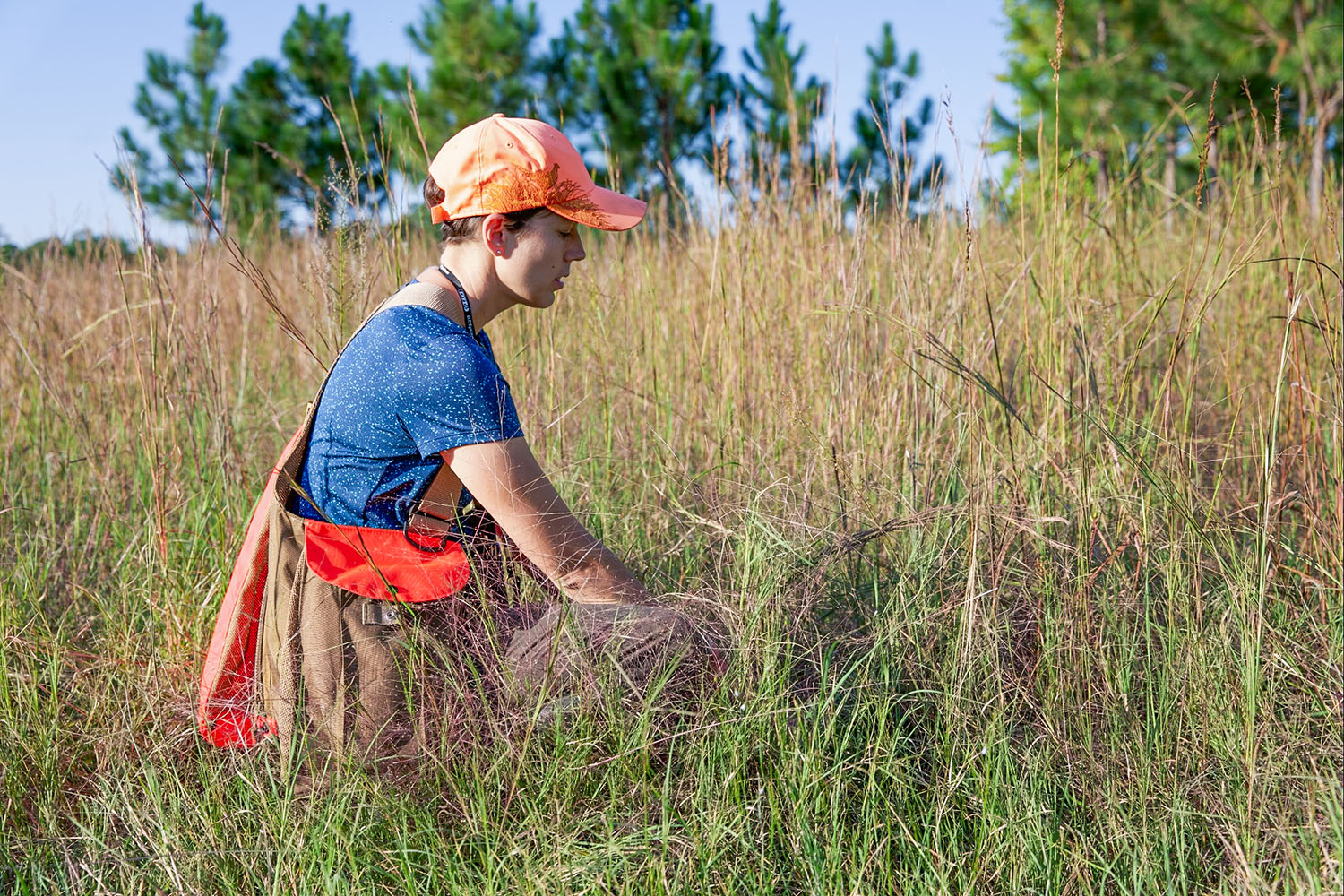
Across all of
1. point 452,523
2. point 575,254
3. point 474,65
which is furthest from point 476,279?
point 474,65

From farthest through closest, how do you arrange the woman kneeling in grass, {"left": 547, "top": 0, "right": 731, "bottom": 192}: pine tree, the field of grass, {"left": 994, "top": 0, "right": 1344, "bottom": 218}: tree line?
1. {"left": 547, "top": 0, "right": 731, "bottom": 192}: pine tree
2. {"left": 994, "top": 0, "right": 1344, "bottom": 218}: tree line
3. the woman kneeling in grass
4. the field of grass

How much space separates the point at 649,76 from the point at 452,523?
12.7 metres

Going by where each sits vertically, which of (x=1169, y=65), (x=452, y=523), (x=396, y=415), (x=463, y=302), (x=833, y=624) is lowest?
(x=833, y=624)

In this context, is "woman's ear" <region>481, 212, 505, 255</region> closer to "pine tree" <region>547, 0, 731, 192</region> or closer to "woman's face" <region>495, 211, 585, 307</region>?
"woman's face" <region>495, 211, 585, 307</region>

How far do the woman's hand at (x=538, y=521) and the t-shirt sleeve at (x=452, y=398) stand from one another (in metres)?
0.02

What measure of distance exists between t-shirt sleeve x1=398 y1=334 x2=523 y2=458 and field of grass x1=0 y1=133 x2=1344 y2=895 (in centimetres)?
36

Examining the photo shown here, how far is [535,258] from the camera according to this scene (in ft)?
5.23

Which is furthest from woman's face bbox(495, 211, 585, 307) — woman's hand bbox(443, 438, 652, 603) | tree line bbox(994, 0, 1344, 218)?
tree line bbox(994, 0, 1344, 218)

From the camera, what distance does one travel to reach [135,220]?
181 cm

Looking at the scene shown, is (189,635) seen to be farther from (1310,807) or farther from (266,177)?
(266,177)

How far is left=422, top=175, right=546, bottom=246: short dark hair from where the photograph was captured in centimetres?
157

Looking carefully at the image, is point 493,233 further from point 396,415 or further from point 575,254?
point 396,415

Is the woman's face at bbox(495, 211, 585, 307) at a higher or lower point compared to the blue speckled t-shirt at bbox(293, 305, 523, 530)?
higher

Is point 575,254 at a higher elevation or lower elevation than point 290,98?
lower
